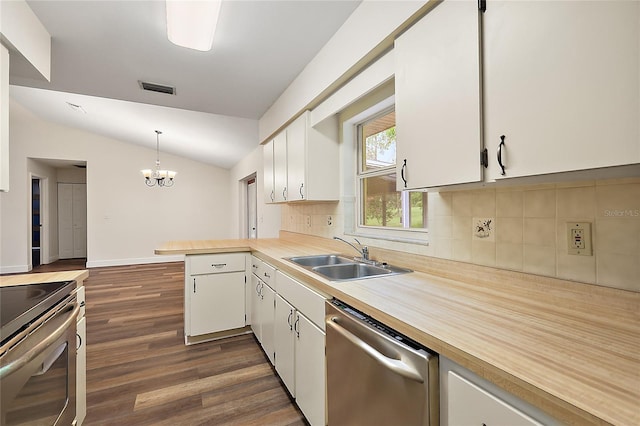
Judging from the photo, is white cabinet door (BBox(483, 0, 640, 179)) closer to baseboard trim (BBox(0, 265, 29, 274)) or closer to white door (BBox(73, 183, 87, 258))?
baseboard trim (BBox(0, 265, 29, 274))

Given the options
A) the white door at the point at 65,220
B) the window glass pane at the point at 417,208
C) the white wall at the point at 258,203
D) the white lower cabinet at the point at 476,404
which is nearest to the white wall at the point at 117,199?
the white wall at the point at 258,203

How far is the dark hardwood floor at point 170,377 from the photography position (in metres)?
1.74

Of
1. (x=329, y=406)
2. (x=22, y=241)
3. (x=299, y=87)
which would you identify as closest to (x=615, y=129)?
(x=329, y=406)

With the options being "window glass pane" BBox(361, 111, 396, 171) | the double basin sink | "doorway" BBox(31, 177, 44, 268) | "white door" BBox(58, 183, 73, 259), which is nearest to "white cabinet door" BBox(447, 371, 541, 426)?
the double basin sink

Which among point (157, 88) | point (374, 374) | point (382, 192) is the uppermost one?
point (157, 88)

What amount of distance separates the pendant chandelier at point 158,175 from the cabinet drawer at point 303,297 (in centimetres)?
461

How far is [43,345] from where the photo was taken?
41.7 inches

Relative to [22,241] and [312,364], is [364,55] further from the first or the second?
[22,241]

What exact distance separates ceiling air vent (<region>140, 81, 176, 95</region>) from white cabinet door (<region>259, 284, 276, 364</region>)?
6.85ft

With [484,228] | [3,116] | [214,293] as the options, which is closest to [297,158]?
[214,293]

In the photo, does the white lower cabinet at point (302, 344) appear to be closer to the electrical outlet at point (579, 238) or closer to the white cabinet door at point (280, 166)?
the electrical outlet at point (579, 238)

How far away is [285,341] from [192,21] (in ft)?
6.65

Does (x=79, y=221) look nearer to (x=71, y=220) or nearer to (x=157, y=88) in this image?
(x=71, y=220)

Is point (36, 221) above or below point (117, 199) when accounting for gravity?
below
